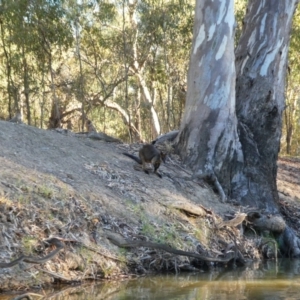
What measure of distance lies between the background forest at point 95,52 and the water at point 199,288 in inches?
442

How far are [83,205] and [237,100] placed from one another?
491cm

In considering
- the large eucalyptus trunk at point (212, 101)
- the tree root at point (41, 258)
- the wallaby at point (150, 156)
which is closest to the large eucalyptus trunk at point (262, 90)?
the large eucalyptus trunk at point (212, 101)

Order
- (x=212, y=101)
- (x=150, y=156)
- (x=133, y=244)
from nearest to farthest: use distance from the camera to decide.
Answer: (x=133, y=244), (x=150, y=156), (x=212, y=101)

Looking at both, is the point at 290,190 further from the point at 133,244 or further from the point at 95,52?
the point at 95,52

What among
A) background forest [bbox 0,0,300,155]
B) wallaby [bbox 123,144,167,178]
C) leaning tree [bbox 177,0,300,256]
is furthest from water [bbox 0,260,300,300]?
background forest [bbox 0,0,300,155]

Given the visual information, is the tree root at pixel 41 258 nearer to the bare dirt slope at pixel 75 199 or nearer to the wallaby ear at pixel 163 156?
the bare dirt slope at pixel 75 199

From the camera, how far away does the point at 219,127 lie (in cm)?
1023

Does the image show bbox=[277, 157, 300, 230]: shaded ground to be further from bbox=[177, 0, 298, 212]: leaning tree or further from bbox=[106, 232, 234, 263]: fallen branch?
bbox=[106, 232, 234, 263]: fallen branch

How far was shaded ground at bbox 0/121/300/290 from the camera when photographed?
608 centimetres

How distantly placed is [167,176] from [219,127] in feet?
4.51

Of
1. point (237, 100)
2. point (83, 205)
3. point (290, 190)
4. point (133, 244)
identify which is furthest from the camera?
point (290, 190)

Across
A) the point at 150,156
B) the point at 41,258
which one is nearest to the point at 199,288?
the point at 41,258

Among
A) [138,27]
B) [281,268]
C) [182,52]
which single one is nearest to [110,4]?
[138,27]

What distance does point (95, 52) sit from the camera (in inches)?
902
